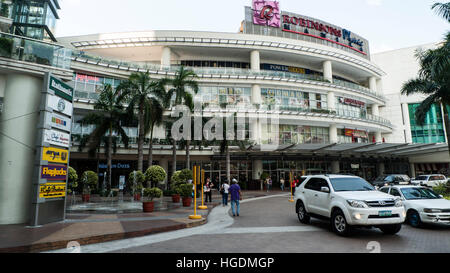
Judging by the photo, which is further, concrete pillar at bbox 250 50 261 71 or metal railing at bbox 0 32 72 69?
concrete pillar at bbox 250 50 261 71

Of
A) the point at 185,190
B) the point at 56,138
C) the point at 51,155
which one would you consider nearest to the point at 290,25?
the point at 185,190

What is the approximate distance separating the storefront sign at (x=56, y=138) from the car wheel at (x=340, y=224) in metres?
10.8

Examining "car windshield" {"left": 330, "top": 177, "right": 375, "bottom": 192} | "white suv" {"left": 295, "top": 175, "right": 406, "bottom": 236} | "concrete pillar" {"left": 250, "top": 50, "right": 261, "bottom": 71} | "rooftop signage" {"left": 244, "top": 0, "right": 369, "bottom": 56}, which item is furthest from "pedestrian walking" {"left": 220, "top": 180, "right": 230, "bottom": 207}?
"rooftop signage" {"left": 244, "top": 0, "right": 369, "bottom": 56}

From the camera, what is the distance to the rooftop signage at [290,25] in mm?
39625

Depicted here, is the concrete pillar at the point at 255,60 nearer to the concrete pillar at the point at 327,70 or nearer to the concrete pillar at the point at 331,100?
the concrete pillar at the point at 327,70

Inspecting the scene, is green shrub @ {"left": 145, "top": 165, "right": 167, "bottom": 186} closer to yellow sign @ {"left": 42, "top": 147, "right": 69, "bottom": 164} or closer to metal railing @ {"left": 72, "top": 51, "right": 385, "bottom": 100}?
yellow sign @ {"left": 42, "top": 147, "right": 69, "bottom": 164}

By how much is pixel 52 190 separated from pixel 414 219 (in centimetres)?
1362

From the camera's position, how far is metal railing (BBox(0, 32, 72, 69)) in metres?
10.5

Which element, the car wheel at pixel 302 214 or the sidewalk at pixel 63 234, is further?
the car wheel at pixel 302 214

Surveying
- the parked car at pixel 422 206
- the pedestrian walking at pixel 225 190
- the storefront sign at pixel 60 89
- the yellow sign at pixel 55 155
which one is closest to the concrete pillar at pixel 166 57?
the pedestrian walking at pixel 225 190

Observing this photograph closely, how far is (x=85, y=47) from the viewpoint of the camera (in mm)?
35719
